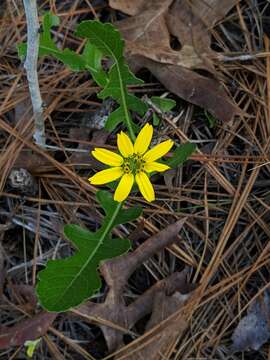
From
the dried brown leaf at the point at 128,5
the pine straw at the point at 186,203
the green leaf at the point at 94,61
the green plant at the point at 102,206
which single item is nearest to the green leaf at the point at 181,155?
the green plant at the point at 102,206

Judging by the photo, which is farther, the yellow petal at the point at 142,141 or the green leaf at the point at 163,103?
the green leaf at the point at 163,103

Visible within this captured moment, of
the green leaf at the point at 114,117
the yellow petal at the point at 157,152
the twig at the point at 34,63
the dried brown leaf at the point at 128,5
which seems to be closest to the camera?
the twig at the point at 34,63

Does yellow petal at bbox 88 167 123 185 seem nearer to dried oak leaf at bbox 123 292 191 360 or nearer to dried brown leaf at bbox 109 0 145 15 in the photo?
dried oak leaf at bbox 123 292 191 360

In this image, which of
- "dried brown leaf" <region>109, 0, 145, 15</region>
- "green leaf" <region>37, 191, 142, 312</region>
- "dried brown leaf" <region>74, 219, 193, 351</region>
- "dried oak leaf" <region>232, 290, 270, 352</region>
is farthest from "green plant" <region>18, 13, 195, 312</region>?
"dried oak leaf" <region>232, 290, 270, 352</region>

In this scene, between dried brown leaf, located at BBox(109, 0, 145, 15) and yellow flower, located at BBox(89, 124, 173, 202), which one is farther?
dried brown leaf, located at BBox(109, 0, 145, 15)

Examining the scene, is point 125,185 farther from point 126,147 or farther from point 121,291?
point 121,291

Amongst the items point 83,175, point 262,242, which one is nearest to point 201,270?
point 262,242

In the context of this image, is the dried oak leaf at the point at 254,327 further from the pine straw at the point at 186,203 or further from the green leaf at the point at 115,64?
the green leaf at the point at 115,64

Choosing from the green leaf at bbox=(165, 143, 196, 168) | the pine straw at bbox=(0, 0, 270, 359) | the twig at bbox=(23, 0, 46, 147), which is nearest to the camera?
the twig at bbox=(23, 0, 46, 147)
